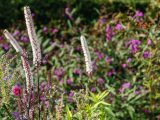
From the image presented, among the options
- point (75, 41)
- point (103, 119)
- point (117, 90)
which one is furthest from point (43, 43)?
point (103, 119)

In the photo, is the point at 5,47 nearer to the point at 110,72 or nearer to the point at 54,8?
the point at 110,72

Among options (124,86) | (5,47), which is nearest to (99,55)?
(124,86)

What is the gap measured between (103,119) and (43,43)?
4.08m

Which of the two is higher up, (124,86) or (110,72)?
(110,72)

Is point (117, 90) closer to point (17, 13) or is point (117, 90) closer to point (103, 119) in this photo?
point (103, 119)

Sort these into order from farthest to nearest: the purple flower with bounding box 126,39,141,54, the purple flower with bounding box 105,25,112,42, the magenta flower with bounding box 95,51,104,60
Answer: the purple flower with bounding box 105,25,112,42 → the magenta flower with bounding box 95,51,104,60 → the purple flower with bounding box 126,39,141,54

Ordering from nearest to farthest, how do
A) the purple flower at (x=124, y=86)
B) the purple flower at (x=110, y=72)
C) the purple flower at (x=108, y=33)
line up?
the purple flower at (x=124, y=86) < the purple flower at (x=110, y=72) < the purple flower at (x=108, y=33)

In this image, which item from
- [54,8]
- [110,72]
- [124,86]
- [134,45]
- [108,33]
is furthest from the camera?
[54,8]

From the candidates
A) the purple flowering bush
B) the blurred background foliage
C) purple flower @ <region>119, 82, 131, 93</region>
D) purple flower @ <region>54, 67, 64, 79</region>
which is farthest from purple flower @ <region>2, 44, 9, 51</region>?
the blurred background foliage

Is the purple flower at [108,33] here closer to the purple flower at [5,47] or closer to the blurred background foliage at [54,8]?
the purple flower at [5,47]

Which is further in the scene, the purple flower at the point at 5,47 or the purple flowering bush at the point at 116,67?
the purple flower at the point at 5,47

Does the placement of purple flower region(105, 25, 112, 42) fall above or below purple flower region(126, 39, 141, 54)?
above

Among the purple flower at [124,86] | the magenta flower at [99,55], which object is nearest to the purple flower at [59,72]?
the magenta flower at [99,55]

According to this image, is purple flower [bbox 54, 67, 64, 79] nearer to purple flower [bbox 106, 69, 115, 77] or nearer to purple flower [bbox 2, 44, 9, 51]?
purple flower [bbox 106, 69, 115, 77]
